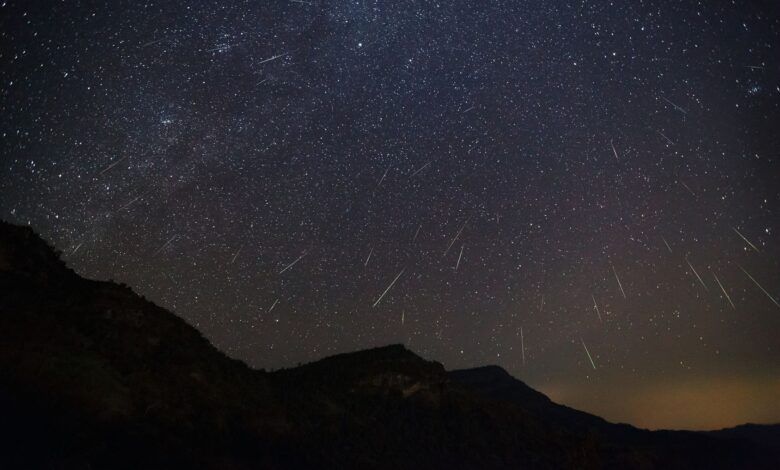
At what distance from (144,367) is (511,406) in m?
42.1

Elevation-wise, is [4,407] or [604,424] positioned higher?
[604,424]

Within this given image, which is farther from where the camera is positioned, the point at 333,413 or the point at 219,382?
the point at 333,413

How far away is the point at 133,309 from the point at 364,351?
1053 inches

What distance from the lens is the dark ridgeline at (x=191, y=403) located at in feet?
83.5

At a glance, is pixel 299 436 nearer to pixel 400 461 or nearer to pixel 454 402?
pixel 400 461

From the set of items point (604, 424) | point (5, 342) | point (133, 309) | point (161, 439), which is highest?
point (604, 424)

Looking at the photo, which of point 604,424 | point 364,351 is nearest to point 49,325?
point 364,351

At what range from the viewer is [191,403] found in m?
34.6

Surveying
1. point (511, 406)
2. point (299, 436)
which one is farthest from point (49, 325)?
point (511, 406)

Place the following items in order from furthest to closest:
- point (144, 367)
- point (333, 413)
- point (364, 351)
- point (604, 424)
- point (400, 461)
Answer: point (604, 424), point (364, 351), point (333, 413), point (400, 461), point (144, 367)

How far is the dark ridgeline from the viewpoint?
83.5 ft

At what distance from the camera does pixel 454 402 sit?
186ft

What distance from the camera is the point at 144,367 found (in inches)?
1374

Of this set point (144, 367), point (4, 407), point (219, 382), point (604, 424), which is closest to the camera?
point (4, 407)
